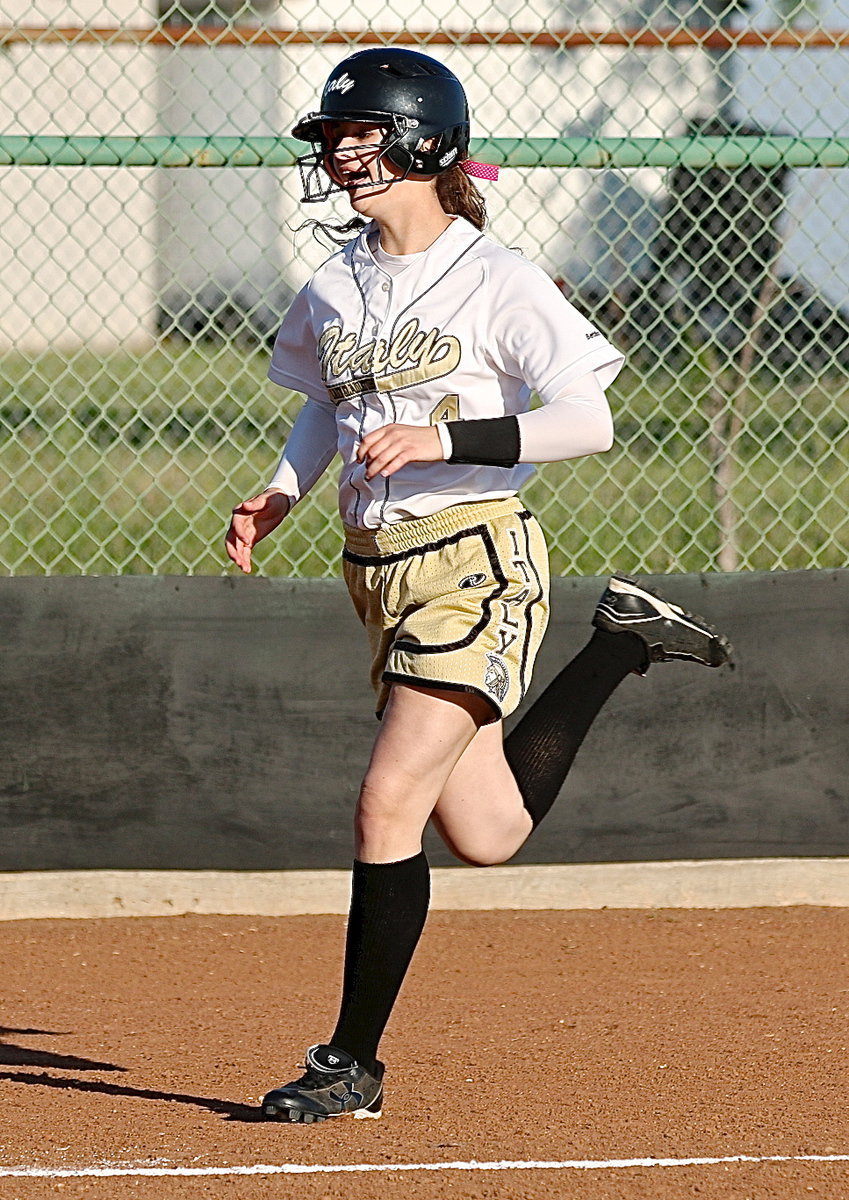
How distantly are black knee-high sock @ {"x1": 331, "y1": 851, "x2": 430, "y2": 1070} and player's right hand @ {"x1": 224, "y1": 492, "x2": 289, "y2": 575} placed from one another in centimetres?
72

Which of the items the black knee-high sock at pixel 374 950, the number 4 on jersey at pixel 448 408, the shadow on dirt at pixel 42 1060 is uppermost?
the number 4 on jersey at pixel 448 408

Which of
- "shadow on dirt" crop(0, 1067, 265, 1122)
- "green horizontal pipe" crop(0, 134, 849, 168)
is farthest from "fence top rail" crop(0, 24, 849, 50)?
"shadow on dirt" crop(0, 1067, 265, 1122)

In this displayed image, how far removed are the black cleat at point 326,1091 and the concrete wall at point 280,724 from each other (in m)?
2.09

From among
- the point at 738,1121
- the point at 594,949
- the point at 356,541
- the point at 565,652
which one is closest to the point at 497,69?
the point at 565,652

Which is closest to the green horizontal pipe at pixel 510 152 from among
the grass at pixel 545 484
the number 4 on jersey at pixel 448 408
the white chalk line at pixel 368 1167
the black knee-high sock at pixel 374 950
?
the grass at pixel 545 484

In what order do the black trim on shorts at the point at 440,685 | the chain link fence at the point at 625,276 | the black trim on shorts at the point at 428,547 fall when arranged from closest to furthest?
1. the black trim on shorts at the point at 440,685
2. the black trim on shorts at the point at 428,547
3. the chain link fence at the point at 625,276

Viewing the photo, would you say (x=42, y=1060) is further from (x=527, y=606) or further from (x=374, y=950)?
(x=527, y=606)

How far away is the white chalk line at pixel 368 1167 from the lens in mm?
3154

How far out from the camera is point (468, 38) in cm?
582

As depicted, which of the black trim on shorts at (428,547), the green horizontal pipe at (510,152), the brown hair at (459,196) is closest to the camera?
the black trim on shorts at (428,547)

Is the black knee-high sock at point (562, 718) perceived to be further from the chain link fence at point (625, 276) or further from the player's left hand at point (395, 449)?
→ the chain link fence at point (625, 276)

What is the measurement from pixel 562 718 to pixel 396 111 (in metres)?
1.38

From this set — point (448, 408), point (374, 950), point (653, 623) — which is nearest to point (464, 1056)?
point (374, 950)

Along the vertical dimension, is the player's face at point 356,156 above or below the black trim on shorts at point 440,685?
above
